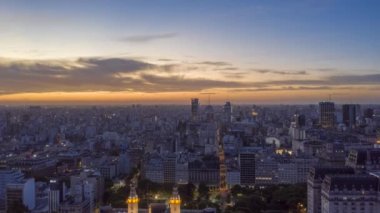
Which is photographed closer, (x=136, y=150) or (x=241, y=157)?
(x=241, y=157)

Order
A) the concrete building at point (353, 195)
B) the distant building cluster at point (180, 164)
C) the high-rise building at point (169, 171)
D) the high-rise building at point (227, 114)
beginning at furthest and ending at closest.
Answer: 1. the high-rise building at point (227, 114)
2. the high-rise building at point (169, 171)
3. the distant building cluster at point (180, 164)
4. the concrete building at point (353, 195)

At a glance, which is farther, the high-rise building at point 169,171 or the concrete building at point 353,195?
the high-rise building at point 169,171

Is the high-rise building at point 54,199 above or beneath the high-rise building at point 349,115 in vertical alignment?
beneath

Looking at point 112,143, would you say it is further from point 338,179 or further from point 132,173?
point 338,179

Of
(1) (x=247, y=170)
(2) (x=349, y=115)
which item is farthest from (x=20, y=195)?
(2) (x=349, y=115)

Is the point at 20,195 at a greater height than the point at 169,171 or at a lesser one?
greater

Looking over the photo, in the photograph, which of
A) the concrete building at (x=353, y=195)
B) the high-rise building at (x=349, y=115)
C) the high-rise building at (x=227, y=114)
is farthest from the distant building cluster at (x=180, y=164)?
the high-rise building at (x=227, y=114)

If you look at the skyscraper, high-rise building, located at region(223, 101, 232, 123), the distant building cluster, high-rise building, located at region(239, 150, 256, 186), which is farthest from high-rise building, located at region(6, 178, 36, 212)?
high-rise building, located at region(223, 101, 232, 123)

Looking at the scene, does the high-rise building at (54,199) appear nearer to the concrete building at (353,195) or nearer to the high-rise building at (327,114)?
the concrete building at (353,195)

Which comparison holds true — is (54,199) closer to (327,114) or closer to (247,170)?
(247,170)

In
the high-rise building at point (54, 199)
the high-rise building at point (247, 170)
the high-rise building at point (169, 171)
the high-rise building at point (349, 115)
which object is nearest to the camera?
the high-rise building at point (54, 199)

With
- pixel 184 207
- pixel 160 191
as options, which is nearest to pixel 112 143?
pixel 160 191
